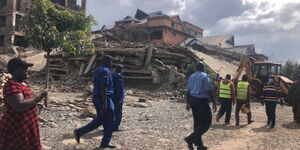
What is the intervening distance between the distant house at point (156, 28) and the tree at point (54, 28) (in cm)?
2152

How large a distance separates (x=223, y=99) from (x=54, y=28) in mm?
5353

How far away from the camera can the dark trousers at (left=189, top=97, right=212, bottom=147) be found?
19.6 ft

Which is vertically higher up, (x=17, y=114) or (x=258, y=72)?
(x=258, y=72)

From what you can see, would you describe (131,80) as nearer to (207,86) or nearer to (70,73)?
(70,73)

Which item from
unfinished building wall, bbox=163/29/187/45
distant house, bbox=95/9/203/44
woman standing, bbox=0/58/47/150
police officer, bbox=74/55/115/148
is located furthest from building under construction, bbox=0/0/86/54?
woman standing, bbox=0/58/47/150

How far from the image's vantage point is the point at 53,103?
461 inches

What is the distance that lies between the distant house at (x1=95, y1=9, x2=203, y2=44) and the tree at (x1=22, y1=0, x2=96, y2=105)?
21.5m

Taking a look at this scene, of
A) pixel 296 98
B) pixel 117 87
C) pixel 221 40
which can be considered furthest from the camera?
pixel 221 40

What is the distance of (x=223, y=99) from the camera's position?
9766 millimetres

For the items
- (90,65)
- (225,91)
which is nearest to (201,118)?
(225,91)

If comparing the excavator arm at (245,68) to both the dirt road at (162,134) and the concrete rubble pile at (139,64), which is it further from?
the dirt road at (162,134)

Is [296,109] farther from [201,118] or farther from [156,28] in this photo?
[156,28]

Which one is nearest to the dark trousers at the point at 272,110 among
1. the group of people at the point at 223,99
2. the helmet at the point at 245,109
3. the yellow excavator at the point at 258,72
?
the group of people at the point at 223,99

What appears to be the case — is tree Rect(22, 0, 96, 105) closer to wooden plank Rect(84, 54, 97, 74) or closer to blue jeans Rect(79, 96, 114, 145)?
blue jeans Rect(79, 96, 114, 145)
